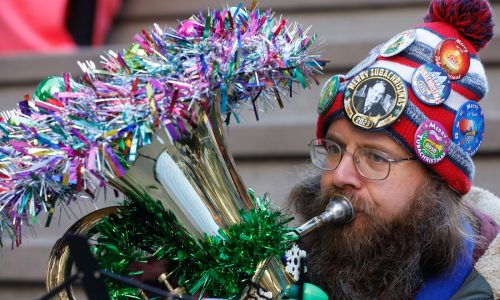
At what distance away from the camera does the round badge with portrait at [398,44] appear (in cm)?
214

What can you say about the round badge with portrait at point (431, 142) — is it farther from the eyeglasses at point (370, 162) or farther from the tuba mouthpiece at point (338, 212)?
the tuba mouthpiece at point (338, 212)

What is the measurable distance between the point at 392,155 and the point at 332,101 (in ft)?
0.85

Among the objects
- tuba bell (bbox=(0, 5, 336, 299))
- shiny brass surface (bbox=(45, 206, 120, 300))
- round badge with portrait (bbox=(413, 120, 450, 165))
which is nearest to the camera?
tuba bell (bbox=(0, 5, 336, 299))

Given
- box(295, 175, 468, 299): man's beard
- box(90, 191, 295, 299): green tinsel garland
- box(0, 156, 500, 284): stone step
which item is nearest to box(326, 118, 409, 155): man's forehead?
box(295, 175, 468, 299): man's beard

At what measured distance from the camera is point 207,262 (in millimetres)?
1788

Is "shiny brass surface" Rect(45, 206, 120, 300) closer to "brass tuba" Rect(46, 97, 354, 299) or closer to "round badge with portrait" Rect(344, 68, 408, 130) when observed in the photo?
"brass tuba" Rect(46, 97, 354, 299)

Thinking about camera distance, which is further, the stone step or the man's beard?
the stone step

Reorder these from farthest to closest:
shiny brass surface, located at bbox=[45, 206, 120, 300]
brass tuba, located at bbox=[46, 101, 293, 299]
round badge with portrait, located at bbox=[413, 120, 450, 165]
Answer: round badge with portrait, located at bbox=[413, 120, 450, 165] → shiny brass surface, located at bbox=[45, 206, 120, 300] → brass tuba, located at bbox=[46, 101, 293, 299]

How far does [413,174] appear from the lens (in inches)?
84.6

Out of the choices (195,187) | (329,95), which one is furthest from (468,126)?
(195,187)

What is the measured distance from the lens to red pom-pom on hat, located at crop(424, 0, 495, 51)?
2.17 m

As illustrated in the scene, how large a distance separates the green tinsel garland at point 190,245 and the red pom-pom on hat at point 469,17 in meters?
0.84

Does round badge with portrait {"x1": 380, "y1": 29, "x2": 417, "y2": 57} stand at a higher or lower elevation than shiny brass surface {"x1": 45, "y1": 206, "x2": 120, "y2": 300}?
higher

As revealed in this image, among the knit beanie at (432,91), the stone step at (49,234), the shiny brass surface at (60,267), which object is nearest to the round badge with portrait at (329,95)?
the knit beanie at (432,91)
